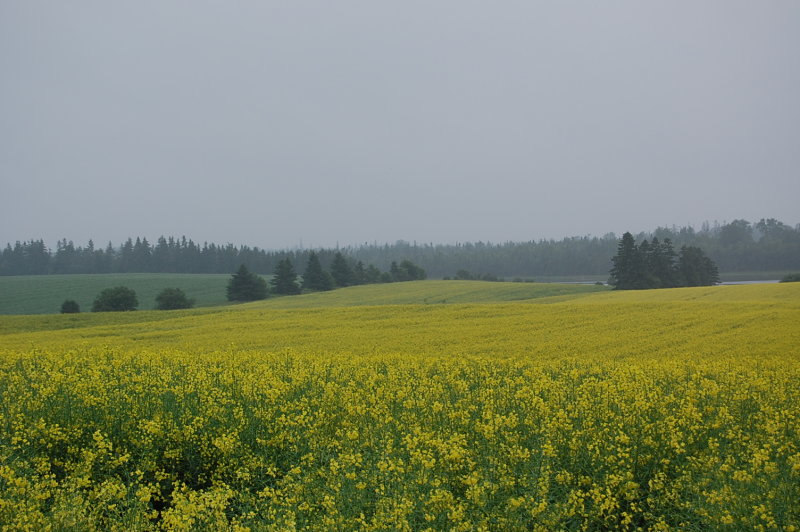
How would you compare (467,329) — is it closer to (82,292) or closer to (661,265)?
(661,265)

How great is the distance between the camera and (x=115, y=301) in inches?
2103

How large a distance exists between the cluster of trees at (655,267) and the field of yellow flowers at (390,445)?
53.9 meters

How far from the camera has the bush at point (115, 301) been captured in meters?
53.1

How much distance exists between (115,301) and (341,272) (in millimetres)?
31639

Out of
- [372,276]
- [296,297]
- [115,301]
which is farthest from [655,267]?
[115,301]

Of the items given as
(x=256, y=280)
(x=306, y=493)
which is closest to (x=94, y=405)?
(x=306, y=493)

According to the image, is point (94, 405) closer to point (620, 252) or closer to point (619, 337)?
point (619, 337)

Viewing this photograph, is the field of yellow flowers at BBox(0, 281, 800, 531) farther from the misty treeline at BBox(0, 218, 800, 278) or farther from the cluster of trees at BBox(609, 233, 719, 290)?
the misty treeline at BBox(0, 218, 800, 278)

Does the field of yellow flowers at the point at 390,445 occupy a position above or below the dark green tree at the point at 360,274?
below

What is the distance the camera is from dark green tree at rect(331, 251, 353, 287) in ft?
254

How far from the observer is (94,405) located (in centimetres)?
732

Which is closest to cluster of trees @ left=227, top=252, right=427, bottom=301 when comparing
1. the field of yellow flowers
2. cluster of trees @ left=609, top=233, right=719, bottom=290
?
cluster of trees @ left=609, top=233, right=719, bottom=290

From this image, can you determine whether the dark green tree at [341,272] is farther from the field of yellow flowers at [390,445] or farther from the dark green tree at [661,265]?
the field of yellow flowers at [390,445]

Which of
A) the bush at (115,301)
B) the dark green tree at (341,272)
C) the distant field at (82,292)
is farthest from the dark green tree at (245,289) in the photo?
the bush at (115,301)
